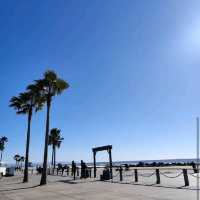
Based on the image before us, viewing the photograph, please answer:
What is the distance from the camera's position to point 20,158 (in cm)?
→ 13500

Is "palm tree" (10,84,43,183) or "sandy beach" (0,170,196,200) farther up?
"palm tree" (10,84,43,183)

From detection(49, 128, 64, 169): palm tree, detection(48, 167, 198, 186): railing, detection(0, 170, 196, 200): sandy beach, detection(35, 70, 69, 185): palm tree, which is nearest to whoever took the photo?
detection(0, 170, 196, 200): sandy beach

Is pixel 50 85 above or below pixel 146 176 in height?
above

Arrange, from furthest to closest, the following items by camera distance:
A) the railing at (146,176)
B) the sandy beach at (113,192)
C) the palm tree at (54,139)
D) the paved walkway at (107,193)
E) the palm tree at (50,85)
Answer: the palm tree at (54,139) → the palm tree at (50,85) → the railing at (146,176) → the sandy beach at (113,192) → the paved walkway at (107,193)

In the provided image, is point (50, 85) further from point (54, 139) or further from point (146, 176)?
point (54, 139)

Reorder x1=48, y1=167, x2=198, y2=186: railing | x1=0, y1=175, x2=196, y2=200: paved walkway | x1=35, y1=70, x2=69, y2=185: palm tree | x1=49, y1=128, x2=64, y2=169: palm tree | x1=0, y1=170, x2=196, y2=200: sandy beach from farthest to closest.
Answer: x1=49, y1=128, x2=64, y2=169: palm tree → x1=35, y1=70, x2=69, y2=185: palm tree → x1=48, y1=167, x2=198, y2=186: railing → x1=0, y1=170, x2=196, y2=200: sandy beach → x1=0, y1=175, x2=196, y2=200: paved walkway

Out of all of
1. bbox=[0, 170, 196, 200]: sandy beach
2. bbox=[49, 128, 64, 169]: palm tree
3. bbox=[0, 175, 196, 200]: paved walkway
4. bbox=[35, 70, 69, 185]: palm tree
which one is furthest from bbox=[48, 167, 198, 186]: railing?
bbox=[49, 128, 64, 169]: palm tree

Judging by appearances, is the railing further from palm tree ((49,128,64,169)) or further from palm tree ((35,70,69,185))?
palm tree ((49,128,64,169))

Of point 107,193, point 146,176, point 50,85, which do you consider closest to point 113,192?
point 107,193

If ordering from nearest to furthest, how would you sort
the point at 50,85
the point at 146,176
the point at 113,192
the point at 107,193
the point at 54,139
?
the point at 107,193
the point at 113,192
the point at 146,176
the point at 50,85
the point at 54,139

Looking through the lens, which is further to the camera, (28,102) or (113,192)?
(28,102)

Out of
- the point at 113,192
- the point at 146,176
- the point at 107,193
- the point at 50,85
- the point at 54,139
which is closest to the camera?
the point at 107,193

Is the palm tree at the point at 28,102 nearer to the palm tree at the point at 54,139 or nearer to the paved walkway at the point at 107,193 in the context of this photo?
the paved walkway at the point at 107,193

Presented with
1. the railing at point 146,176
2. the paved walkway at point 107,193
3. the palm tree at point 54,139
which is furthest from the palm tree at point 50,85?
the palm tree at point 54,139
